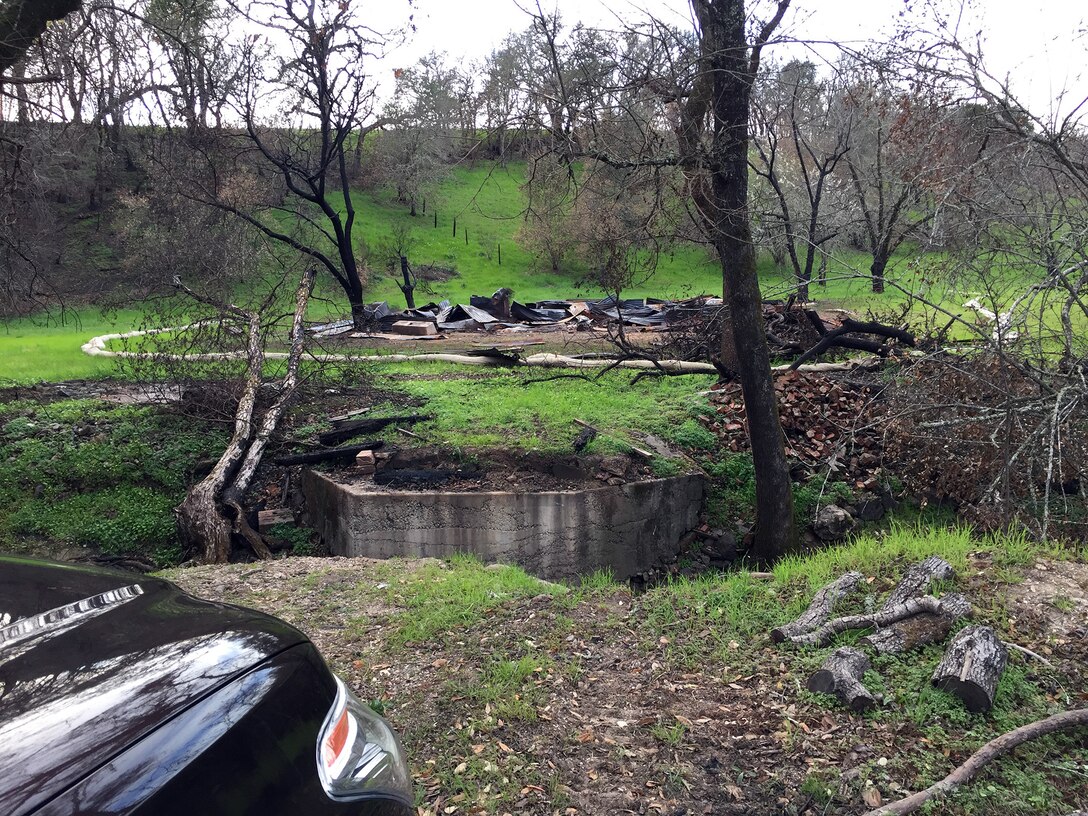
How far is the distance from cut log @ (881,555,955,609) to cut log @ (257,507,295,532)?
724cm

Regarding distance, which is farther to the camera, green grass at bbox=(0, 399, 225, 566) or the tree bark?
green grass at bbox=(0, 399, 225, 566)

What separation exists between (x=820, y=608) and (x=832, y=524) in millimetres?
5138

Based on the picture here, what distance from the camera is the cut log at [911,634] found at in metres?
3.77

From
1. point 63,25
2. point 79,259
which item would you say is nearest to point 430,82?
point 79,259

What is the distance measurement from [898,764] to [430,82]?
43757mm

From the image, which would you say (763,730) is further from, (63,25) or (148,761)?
(63,25)

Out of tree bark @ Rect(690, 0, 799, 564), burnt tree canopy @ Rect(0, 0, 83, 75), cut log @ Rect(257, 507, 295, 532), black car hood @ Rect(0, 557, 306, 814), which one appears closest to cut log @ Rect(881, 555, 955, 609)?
black car hood @ Rect(0, 557, 306, 814)

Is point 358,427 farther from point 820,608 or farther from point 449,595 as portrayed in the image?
point 820,608

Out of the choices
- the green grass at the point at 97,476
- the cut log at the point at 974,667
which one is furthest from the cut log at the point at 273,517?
the cut log at the point at 974,667

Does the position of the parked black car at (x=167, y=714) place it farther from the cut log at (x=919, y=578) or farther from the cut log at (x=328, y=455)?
the cut log at (x=328, y=455)

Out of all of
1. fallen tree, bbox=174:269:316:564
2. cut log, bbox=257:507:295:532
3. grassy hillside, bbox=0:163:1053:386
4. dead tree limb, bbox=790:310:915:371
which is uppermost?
grassy hillside, bbox=0:163:1053:386

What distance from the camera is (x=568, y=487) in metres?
8.93

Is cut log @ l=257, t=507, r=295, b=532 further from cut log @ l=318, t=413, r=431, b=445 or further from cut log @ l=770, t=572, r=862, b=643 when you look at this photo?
cut log @ l=770, t=572, r=862, b=643

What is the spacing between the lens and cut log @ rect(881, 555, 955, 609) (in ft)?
13.5
